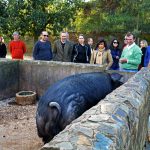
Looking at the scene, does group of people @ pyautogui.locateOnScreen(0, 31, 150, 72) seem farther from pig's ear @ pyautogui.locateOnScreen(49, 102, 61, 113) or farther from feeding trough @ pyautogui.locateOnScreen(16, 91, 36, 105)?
pig's ear @ pyautogui.locateOnScreen(49, 102, 61, 113)

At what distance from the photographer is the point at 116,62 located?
9.60 meters

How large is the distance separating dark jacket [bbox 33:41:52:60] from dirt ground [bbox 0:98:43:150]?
1.23 metres

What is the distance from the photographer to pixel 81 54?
30.0 feet

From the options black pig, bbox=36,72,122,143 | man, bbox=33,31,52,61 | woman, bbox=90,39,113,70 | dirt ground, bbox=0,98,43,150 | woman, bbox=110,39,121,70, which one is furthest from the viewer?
woman, bbox=110,39,121,70

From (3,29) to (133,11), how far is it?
19.4 feet

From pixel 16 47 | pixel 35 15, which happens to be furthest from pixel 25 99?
pixel 35 15

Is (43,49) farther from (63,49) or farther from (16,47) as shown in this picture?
(16,47)

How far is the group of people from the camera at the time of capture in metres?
8.19

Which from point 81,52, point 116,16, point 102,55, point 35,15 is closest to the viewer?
point 102,55

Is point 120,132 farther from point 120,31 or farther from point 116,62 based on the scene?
point 120,31

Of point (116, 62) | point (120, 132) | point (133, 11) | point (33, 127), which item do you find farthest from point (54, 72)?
point (133, 11)

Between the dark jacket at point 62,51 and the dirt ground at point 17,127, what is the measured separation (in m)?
1.43

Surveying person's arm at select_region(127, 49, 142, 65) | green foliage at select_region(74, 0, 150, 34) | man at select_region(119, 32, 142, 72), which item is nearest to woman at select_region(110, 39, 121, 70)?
man at select_region(119, 32, 142, 72)

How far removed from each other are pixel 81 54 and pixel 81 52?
0.08 metres
